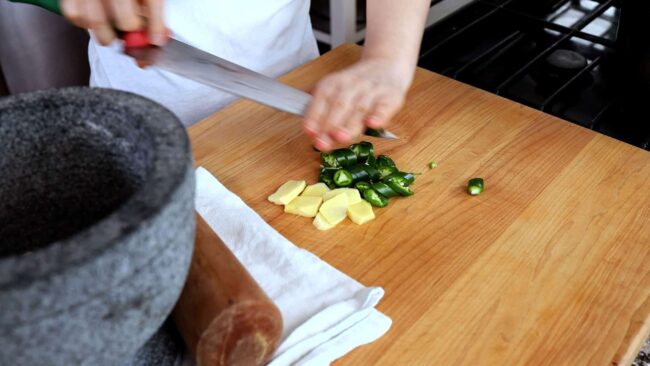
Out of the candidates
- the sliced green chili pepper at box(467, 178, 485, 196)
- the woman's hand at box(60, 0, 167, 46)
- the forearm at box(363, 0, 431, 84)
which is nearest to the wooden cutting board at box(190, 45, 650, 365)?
the sliced green chili pepper at box(467, 178, 485, 196)

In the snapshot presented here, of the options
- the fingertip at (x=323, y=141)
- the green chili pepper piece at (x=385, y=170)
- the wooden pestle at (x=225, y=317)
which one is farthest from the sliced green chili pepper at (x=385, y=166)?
the wooden pestle at (x=225, y=317)

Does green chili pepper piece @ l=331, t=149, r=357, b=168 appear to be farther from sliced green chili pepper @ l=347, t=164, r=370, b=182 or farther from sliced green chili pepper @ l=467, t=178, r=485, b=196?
sliced green chili pepper @ l=467, t=178, r=485, b=196

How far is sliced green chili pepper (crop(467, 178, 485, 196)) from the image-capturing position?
854 millimetres

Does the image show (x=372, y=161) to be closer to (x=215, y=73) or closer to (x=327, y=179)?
(x=327, y=179)

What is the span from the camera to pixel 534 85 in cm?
137

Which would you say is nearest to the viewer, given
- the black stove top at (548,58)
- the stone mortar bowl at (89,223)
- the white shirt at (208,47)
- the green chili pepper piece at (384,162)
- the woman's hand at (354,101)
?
the stone mortar bowl at (89,223)

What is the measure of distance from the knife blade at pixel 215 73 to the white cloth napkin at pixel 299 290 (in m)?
0.16

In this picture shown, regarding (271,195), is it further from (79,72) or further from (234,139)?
(79,72)

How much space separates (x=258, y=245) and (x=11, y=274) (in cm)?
40

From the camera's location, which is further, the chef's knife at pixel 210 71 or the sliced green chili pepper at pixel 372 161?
the sliced green chili pepper at pixel 372 161

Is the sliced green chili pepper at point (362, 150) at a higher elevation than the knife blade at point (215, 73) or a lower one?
lower

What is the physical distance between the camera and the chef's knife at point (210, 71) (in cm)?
69

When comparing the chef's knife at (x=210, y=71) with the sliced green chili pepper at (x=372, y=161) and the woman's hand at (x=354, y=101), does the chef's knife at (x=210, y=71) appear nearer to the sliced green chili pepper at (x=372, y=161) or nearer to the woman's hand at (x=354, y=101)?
the woman's hand at (x=354, y=101)

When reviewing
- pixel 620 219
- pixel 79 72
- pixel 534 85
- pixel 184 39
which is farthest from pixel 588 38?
pixel 79 72
